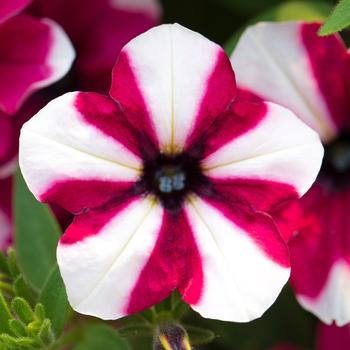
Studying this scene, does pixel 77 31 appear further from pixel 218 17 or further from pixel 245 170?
pixel 245 170

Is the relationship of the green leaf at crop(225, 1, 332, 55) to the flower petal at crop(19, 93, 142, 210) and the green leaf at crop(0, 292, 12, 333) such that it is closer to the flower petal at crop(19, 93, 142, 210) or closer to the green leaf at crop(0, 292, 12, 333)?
the flower petal at crop(19, 93, 142, 210)

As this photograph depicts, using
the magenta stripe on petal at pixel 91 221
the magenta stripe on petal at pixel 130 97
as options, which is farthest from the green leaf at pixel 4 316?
the magenta stripe on petal at pixel 130 97

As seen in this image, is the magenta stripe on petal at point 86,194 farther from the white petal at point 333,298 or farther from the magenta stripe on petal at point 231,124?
the white petal at point 333,298

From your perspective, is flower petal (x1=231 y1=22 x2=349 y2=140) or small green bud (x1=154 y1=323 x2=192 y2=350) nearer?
small green bud (x1=154 y1=323 x2=192 y2=350)

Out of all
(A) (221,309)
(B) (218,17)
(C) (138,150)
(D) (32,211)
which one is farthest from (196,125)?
(B) (218,17)

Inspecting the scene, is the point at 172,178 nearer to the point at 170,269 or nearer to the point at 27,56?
the point at 170,269

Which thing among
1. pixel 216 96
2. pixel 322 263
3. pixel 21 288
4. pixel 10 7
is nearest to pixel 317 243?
pixel 322 263

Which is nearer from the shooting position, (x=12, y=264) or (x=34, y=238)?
(x=12, y=264)

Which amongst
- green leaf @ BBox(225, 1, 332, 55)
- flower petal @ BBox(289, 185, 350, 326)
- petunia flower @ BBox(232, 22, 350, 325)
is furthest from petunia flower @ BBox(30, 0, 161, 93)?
flower petal @ BBox(289, 185, 350, 326)
